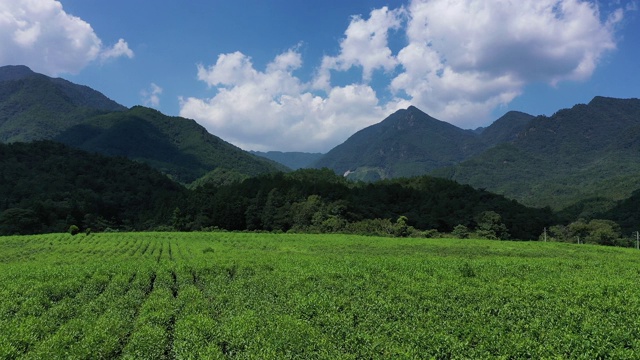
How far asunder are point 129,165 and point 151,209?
48619 mm

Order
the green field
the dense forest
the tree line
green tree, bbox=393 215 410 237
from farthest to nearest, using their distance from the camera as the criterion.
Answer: the dense forest → the tree line → green tree, bbox=393 215 410 237 → the green field

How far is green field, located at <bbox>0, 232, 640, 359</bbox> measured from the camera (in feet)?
52.7

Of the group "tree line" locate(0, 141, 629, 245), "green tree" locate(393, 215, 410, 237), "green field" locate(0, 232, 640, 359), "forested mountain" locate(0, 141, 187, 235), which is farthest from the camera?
"forested mountain" locate(0, 141, 187, 235)

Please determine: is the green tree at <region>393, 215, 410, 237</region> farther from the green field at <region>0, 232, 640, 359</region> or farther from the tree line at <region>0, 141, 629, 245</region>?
the green field at <region>0, 232, 640, 359</region>

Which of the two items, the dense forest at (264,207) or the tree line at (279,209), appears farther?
the dense forest at (264,207)

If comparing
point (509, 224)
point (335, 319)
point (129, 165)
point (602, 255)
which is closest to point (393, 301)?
point (335, 319)

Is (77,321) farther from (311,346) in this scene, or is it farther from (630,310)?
(630,310)

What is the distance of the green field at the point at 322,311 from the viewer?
1606 centimetres

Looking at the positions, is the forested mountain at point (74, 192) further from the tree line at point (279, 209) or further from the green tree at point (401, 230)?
the green tree at point (401, 230)

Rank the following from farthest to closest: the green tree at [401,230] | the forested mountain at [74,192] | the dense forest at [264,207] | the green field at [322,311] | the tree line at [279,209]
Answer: the forested mountain at [74,192] → the dense forest at [264,207] → the tree line at [279,209] → the green tree at [401,230] → the green field at [322,311]

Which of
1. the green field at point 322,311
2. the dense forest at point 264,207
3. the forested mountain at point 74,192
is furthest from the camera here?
the forested mountain at point 74,192

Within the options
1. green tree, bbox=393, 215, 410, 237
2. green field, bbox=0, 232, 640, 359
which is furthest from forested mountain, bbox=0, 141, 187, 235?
green field, bbox=0, 232, 640, 359

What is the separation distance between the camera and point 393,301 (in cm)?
2317

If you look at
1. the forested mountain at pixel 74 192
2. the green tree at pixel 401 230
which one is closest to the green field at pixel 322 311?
the green tree at pixel 401 230
